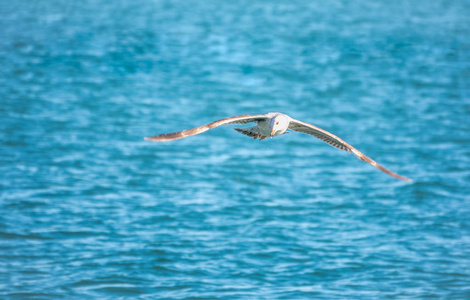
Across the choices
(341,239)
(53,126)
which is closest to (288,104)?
(53,126)

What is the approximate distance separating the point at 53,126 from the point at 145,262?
482 inches

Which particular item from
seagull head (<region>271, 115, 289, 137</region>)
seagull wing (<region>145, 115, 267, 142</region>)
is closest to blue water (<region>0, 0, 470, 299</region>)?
seagull head (<region>271, 115, 289, 137</region>)

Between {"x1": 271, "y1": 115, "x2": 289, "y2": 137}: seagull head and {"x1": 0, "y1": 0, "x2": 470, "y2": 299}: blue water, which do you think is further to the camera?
{"x1": 0, "y1": 0, "x2": 470, "y2": 299}: blue water

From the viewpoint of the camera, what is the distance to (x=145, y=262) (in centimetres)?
1739

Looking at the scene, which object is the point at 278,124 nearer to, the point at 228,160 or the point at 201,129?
the point at 201,129

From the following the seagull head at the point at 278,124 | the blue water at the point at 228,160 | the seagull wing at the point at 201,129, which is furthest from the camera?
the blue water at the point at 228,160

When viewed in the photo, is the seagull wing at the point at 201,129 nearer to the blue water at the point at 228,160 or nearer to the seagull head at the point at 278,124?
the seagull head at the point at 278,124

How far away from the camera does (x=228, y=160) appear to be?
82.8 feet

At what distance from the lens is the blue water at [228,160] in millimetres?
17156

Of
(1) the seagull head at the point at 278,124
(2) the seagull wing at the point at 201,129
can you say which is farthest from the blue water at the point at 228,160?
(2) the seagull wing at the point at 201,129

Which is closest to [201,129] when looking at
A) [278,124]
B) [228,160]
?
[278,124]

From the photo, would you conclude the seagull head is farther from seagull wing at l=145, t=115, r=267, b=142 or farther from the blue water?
the blue water

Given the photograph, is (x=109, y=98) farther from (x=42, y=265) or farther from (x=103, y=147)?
(x=42, y=265)

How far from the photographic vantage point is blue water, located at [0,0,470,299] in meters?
17.2
